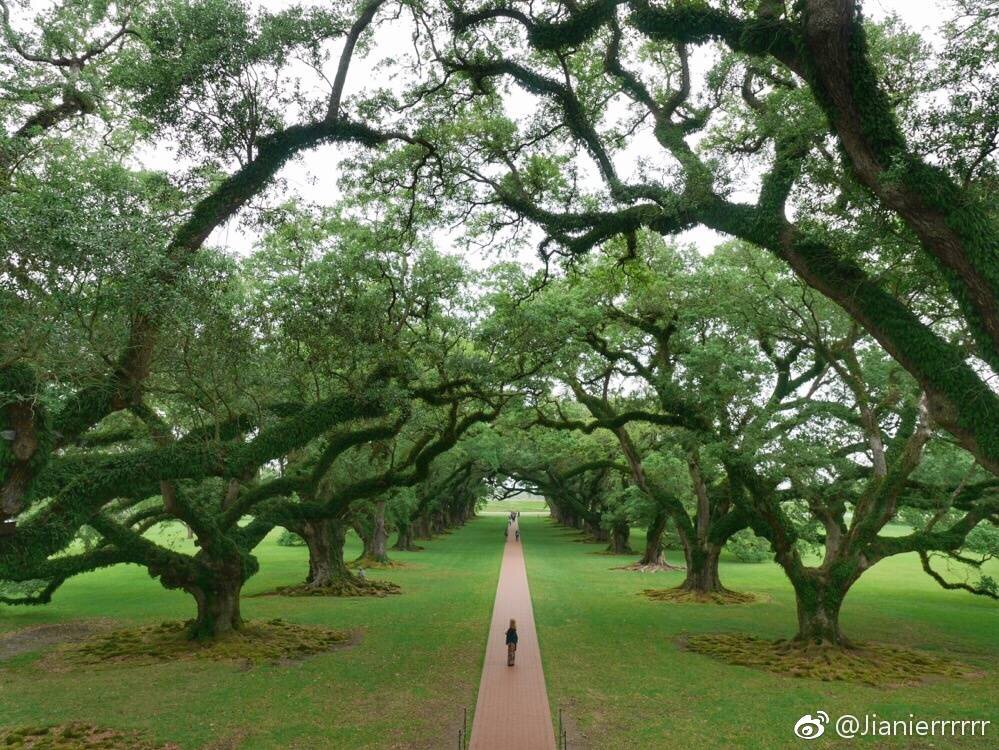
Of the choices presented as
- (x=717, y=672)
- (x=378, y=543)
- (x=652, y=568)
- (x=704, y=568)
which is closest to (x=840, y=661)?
(x=717, y=672)

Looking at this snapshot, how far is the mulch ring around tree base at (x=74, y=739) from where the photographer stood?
8609 mm

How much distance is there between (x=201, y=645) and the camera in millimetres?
14617

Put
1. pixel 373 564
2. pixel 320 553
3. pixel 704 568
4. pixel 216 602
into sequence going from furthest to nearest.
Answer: pixel 373 564
pixel 320 553
pixel 704 568
pixel 216 602

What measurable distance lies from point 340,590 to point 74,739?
15325 millimetres

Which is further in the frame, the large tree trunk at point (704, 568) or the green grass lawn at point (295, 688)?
the large tree trunk at point (704, 568)

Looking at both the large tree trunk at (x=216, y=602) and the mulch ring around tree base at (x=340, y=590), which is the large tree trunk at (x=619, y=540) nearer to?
the mulch ring around tree base at (x=340, y=590)

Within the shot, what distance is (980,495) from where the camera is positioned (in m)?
14.4

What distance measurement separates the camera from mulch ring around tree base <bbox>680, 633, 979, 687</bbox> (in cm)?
1267

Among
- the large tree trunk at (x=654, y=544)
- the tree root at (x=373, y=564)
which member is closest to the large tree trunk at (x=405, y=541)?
the tree root at (x=373, y=564)

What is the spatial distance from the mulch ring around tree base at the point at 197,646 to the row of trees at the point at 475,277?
0.68m

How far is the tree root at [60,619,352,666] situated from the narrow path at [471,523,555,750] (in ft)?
13.7

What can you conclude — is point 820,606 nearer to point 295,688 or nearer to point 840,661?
point 840,661

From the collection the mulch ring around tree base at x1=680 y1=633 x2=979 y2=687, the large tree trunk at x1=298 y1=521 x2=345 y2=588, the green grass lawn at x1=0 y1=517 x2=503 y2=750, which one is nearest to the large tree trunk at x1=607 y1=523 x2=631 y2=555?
the large tree trunk at x1=298 y1=521 x2=345 y2=588

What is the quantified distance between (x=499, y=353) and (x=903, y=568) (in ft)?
113
